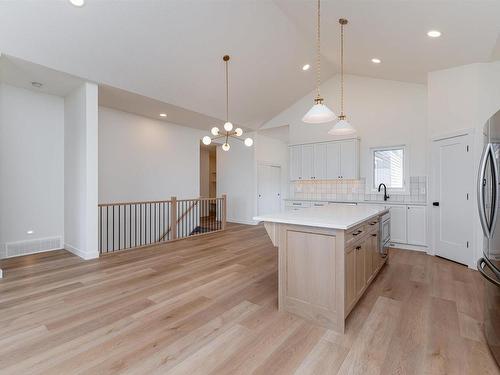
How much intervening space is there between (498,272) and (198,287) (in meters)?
2.78

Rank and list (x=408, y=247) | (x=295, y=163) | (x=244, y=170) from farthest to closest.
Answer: (x=244, y=170) → (x=295, y=163) → (x=408, y=247)

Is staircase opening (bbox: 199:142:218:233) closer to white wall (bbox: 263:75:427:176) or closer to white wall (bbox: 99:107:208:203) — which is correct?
white wall (bbox: 99:107:208:203)

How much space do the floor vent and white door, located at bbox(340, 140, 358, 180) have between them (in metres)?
A: 6.02

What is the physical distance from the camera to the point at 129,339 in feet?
6.70

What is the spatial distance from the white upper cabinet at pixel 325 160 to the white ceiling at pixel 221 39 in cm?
166

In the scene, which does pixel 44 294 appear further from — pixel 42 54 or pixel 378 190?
pixel 378 190

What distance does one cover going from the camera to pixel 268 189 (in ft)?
27.5

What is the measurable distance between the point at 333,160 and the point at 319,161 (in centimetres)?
35

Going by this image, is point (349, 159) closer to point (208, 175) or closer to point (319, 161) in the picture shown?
point (319, 161)

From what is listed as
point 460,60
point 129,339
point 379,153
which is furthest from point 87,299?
point 460,60

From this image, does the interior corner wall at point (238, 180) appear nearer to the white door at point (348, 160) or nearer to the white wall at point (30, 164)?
the white door at point (348, 160)

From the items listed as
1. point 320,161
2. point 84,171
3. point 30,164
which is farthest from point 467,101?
point 30,164

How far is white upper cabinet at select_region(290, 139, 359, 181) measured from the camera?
5633mm

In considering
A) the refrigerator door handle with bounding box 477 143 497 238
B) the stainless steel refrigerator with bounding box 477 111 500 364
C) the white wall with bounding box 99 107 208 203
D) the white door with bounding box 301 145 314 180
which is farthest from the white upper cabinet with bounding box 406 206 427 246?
the white wall with bounding box 99 107 208 203
